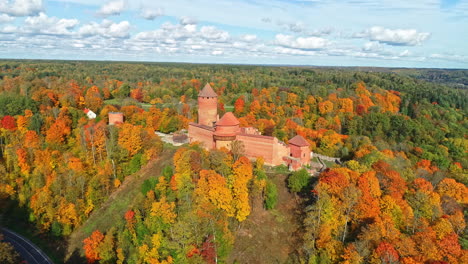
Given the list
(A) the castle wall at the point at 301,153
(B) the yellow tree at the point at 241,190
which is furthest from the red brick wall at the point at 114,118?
(A) the castle wall at the point at 301,153

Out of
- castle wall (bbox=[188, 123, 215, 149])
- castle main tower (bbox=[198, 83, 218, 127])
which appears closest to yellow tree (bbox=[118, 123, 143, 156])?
castle wall (bbox=[188, 123, 215, 149])

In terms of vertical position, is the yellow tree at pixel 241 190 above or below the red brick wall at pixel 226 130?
below

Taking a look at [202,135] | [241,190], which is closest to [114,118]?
[202,135]

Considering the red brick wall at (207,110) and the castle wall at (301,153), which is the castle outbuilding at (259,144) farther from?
the red brick wall at (207,110)

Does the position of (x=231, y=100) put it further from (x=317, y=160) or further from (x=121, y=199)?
(x=121, y=199)

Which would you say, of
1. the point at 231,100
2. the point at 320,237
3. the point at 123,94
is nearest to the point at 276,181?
the point at 320,237

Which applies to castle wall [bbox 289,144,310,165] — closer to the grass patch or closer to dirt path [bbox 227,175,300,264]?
dirt path [bbox 227,175,300,264]
